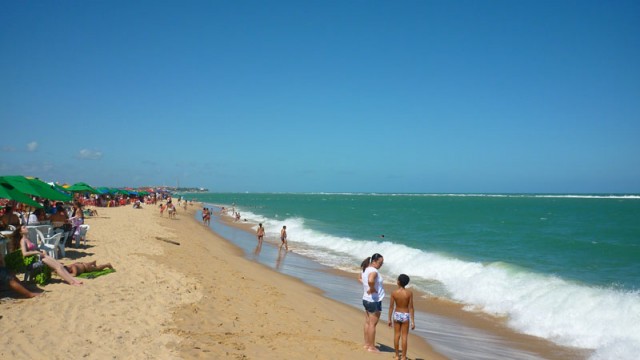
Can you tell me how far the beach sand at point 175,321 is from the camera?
5379 mm

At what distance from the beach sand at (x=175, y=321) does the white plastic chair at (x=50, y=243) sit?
31.1 inches

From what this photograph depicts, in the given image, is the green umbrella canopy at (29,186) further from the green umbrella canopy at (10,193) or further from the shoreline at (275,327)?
the shoreline at (275,327)

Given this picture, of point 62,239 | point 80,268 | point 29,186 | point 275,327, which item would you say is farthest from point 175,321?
point 62,239

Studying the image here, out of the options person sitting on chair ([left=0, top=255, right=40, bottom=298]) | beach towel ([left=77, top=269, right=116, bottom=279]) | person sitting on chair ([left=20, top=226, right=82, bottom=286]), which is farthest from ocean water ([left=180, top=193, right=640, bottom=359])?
person sitting on chair ([left=0, top=255, right=40, bottom=298])

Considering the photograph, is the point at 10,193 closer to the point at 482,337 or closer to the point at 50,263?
the point at 50,263

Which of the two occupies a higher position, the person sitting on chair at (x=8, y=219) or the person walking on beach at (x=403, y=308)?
the person sitting on chair at (x=8, y=219)

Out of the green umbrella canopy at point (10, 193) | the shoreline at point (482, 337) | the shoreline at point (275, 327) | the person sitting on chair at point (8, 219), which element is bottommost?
the shoreline at point (482, 337)

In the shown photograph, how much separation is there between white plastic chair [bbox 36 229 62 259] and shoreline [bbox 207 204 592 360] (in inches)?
282

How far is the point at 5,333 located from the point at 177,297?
3.05m

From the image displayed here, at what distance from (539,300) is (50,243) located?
12421mm

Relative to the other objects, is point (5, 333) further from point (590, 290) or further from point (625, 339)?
point (590, 290)

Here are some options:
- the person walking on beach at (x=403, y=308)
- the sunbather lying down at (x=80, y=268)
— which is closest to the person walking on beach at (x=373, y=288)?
the person walking on beach at (x=403, y=308)

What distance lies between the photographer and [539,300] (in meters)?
11.1

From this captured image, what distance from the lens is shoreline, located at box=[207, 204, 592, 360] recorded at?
26.1 feet
